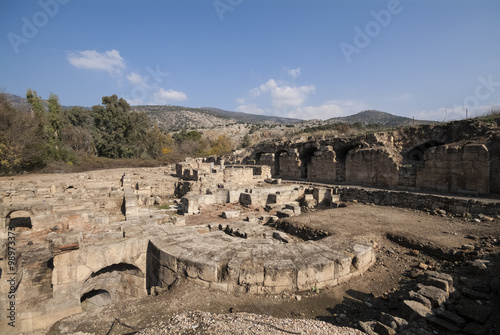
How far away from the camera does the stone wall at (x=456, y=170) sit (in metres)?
10.7

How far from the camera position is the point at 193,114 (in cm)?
10769

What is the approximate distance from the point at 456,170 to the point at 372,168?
4.23 m

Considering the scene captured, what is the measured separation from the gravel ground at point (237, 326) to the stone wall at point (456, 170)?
1252 centimetres

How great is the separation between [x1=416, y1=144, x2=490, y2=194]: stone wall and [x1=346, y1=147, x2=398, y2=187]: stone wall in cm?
149

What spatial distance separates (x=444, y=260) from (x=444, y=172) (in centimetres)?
828

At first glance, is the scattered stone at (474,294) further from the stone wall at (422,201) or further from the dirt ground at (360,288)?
the stone wall at (422,201)

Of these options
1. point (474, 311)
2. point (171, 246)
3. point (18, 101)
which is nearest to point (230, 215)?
point (171, 246)

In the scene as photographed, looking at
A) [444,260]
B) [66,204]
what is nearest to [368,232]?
[444,260]

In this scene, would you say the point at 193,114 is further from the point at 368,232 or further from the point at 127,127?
the point at 368,232

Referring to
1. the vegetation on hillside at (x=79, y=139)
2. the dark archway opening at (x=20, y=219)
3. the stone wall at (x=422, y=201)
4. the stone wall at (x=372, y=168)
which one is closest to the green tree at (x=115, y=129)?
the vegetation on hillside at (x=79, y=139)

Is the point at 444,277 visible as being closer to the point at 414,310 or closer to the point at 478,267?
the point at 478,267

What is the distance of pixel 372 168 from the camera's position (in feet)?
Answer: 49.1

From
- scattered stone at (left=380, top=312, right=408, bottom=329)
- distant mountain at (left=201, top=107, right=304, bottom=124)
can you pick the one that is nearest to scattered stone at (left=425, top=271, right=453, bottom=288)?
scattered stone at (left=380, top=312, right=408, bottom=329)

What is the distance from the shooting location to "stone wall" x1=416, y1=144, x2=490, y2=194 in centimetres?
1070
